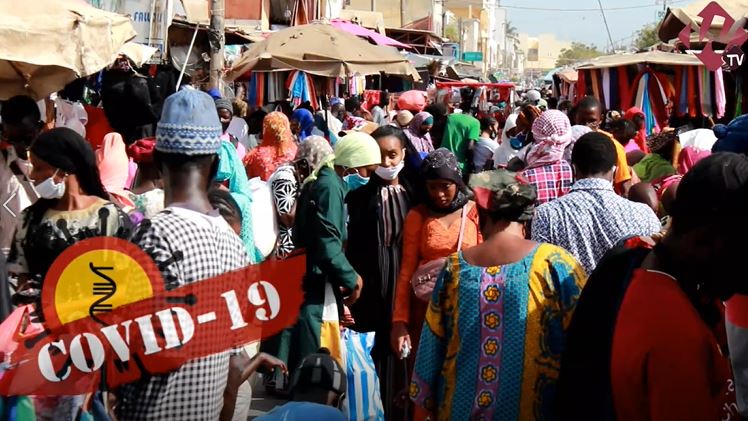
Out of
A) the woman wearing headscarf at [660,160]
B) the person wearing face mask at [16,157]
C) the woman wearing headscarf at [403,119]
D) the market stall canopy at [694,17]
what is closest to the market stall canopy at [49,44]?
the person wearing face mask at [16,157]

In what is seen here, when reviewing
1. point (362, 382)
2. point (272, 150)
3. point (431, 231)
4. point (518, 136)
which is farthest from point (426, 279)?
point (518, 136)

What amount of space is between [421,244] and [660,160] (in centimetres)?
243

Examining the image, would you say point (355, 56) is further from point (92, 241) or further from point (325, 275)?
point (92, 241)

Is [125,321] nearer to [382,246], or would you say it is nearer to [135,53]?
[382,246]

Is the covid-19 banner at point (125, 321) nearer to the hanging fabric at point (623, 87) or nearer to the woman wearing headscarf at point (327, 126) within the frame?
the woman wearing headscarf at point (327, 126)

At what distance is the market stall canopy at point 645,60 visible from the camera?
10.9 meters

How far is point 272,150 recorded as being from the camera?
27.6ft

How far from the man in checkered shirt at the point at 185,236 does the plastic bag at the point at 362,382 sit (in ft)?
7.41

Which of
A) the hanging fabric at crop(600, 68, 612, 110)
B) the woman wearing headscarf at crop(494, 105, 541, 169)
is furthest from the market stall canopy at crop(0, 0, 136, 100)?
the hanging fabric at crop(600, 68, 612, 110)

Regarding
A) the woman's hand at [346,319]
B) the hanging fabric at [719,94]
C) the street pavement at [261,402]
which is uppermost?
the hanging fabric at [719,94]

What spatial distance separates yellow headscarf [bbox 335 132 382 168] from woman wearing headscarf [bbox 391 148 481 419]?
0.75 m

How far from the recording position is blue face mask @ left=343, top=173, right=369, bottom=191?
644cm

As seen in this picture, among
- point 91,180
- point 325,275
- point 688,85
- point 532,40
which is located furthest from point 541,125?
point 532,40

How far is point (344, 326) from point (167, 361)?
310 centimetres
